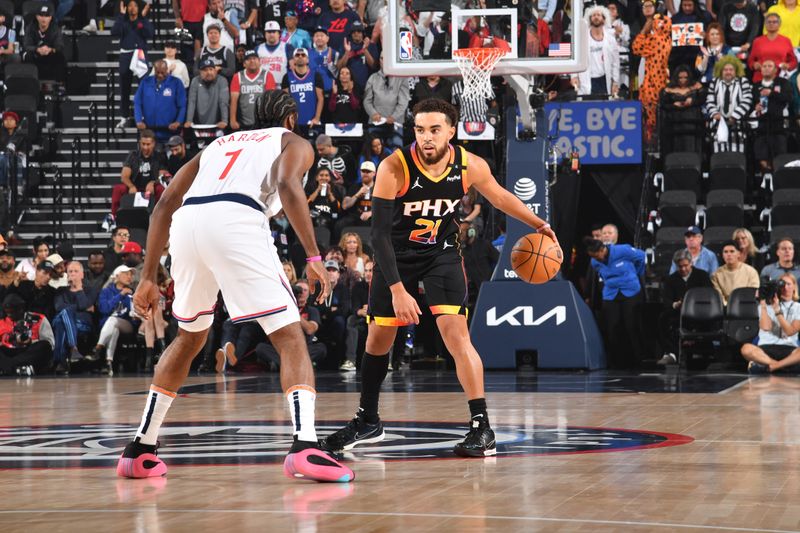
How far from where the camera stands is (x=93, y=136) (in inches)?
898

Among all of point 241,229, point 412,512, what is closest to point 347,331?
point 241,229

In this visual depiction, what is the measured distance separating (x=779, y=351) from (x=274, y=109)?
10.1 metres

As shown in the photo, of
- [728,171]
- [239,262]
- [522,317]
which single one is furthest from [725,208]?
[239,262]

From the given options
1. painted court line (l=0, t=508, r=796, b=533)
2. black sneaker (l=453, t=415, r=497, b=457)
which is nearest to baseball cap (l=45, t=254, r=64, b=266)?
black sneaker (l=453, t=415, r=497, b=457)

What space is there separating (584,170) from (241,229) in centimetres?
1382

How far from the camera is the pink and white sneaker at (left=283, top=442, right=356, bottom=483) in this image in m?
6.47

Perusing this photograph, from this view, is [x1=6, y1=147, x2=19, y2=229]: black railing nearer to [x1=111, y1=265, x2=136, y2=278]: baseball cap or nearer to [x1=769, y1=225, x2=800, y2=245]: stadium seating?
[x1=111, y1=265, x2=136, y2=278]: baseball cap

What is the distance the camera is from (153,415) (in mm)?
6988

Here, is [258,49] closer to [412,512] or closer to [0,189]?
[0,189]

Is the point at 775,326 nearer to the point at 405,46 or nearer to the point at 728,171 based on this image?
the point at 728,171

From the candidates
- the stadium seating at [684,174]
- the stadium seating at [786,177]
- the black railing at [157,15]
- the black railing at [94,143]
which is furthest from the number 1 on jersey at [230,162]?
the black railing at [157,15]

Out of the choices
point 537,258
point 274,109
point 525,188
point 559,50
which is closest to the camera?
point 274,109

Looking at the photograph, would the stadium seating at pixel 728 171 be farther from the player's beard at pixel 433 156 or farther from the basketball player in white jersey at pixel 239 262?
the basketball player in white jersey at pixel 239 262

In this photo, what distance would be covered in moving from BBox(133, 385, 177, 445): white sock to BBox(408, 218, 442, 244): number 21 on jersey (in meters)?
1.85
